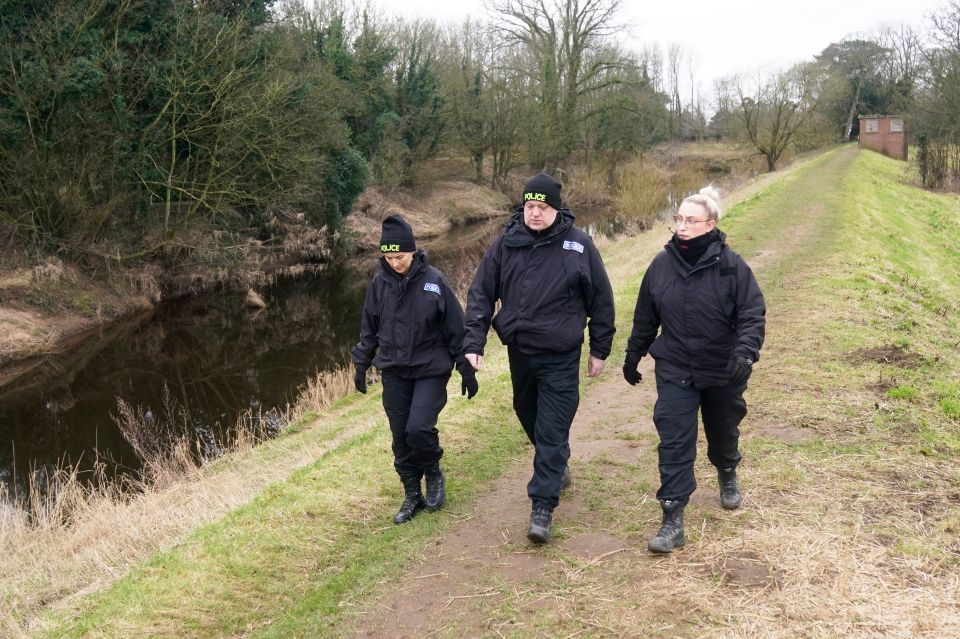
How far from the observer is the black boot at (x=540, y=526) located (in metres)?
4.56

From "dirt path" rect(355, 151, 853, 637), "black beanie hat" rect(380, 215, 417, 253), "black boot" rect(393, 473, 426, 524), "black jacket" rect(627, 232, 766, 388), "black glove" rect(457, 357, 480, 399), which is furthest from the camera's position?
"black boot" rect(393, 473, 426, 524)

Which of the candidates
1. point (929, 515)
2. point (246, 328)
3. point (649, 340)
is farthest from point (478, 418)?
point (246, 328)

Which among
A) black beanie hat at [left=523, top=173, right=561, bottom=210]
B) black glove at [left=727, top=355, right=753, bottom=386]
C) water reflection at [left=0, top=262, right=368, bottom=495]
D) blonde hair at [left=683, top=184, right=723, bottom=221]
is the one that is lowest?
water reflection at [left=0, top=262, right=368, bottom=495]

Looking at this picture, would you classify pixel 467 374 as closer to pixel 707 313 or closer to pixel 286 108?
pixel 707 313

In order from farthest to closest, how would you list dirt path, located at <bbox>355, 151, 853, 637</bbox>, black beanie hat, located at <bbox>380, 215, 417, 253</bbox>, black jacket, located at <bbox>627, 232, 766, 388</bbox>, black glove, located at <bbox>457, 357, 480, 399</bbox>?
black beanie hat, located at <bbox>380, 215, 417, 253</bbox> < black glove, located at <bbox>457, 357, 480, 399</bbox> < black jacket, located at <bbox>627, 232, 766, 388</bbox> < dirt path, located at <bbox>355, 151, 853, 637</bbox>

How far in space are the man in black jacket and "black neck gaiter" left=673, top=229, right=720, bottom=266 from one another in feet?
1.58

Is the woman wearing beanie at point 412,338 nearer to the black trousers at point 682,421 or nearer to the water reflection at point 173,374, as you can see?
the black trousers at point 682,421

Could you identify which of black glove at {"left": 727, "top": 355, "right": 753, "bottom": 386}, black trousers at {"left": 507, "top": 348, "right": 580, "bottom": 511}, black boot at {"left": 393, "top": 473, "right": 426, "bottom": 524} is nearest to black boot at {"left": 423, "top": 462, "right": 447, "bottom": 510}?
black boot at {"left": 393, "top": 473, "right": 426, "bottom": 524}

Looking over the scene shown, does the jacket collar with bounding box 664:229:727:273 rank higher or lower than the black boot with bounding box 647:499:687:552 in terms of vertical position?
higher

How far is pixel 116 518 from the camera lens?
7.77 m

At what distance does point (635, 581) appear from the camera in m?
4.12

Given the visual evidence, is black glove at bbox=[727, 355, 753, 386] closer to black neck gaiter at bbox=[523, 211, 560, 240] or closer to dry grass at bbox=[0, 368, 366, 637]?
black neck gaiter at bbox=[523, 211, 560, 240]

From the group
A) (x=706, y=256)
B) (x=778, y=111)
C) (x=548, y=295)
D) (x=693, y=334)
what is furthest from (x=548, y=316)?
Answer: (x=778, y=111)

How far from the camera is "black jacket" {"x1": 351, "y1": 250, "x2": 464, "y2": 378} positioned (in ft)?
16.2
